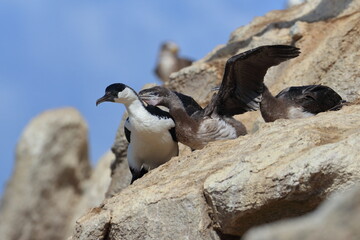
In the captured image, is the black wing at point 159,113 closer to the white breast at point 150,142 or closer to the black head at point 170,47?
the white breast at point 150,142

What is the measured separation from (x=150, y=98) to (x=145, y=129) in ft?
2.12

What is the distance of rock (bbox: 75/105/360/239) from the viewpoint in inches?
216

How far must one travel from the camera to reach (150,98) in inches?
336

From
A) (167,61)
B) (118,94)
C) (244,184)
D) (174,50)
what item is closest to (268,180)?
(244,184)

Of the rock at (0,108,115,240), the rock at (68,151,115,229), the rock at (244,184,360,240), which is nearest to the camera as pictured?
the rock at (244,184,360,240)

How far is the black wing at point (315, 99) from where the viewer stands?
8016mm

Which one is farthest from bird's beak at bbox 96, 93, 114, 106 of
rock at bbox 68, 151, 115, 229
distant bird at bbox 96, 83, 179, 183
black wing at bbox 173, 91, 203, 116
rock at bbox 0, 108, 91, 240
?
rock at bbox 0, 108, 91, 240

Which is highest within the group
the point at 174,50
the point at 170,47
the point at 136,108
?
the point at 170,47

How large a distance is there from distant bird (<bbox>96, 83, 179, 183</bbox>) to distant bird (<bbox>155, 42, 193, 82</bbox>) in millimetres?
18011

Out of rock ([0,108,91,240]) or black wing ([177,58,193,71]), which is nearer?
rock ([0,108,91,240])

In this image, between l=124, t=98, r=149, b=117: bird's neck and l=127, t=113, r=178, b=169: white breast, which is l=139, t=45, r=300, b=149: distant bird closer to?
l=127, t=113, r=178, b=169: white breast

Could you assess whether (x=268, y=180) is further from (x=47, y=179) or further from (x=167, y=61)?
(x=167, y=61)

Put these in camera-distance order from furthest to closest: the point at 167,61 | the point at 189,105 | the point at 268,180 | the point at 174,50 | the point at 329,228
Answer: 1. the point at 174,50
2. the point at 167,61
3. the point at 189,105
4. the point at 268,180
5. the point at 329,228

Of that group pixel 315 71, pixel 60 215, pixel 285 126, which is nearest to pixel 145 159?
pixel 285 126
